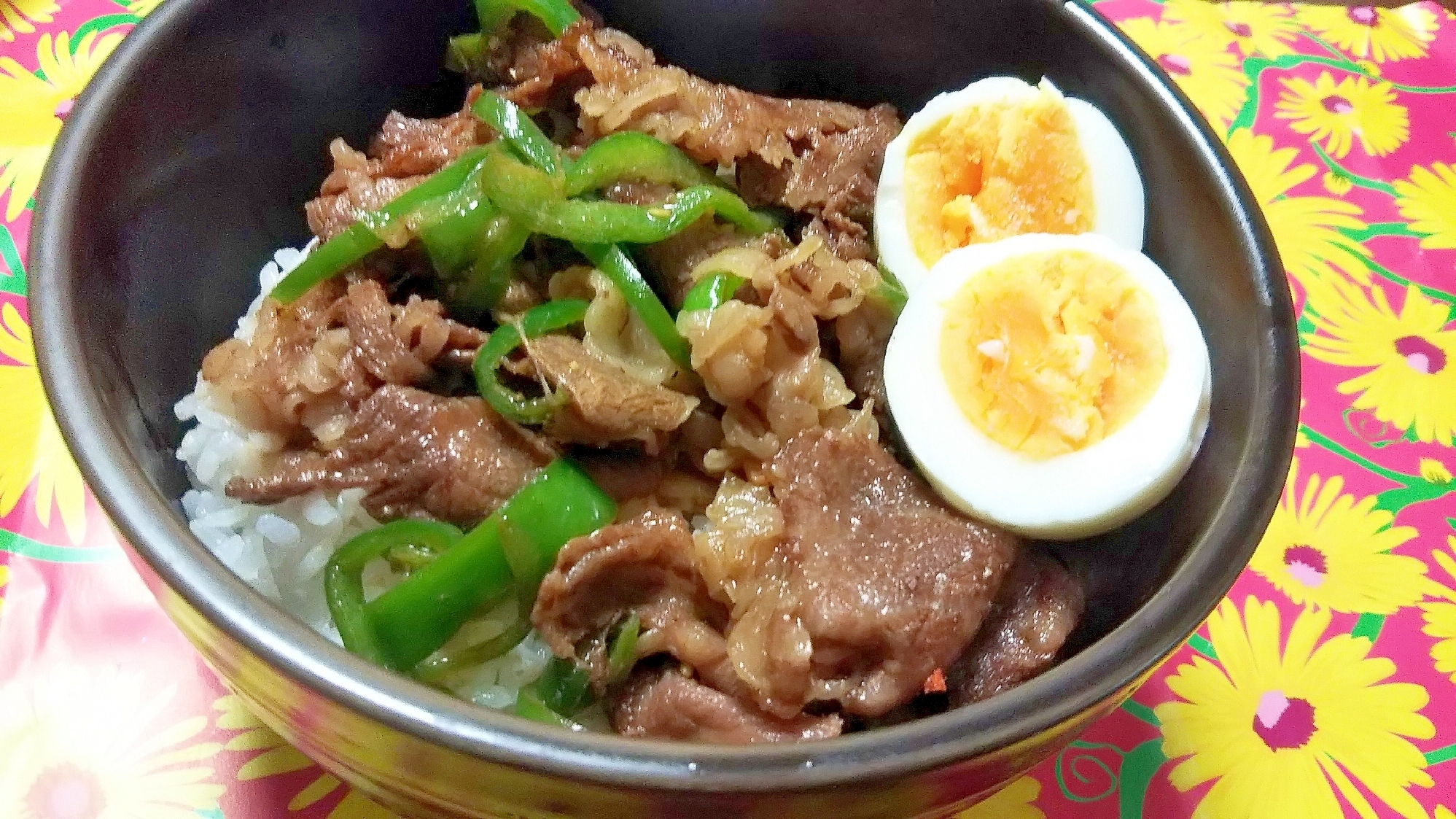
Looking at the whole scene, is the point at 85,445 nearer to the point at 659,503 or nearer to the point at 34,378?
the point at 659,503

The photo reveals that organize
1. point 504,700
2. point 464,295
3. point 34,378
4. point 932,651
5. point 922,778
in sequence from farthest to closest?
point 34,378, point 464,295, point 504,700, point 932,651, point 922,778

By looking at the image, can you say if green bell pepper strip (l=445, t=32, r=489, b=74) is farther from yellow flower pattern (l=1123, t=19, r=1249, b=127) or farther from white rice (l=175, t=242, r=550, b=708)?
yellow flower pattern (l=1123, t=19, r=1249, b=127)

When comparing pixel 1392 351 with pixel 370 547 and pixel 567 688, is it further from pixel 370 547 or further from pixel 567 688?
pixel 370 547

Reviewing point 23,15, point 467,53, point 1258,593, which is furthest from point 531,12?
point 1258,593

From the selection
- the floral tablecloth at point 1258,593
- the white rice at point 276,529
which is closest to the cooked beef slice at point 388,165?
the white rice at point 276,529

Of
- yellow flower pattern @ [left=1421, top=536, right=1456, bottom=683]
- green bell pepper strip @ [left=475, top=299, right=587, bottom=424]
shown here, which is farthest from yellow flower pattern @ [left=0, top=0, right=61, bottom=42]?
yellow flower pattern @ [left=1421, top=536, right=1456, bottom=683]

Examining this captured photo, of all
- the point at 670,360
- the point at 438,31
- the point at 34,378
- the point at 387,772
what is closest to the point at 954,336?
the point at 670,360
